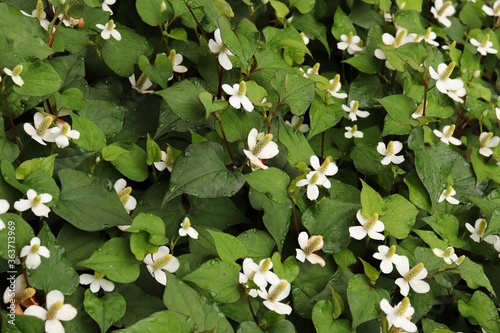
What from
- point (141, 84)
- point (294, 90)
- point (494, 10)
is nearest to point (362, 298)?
point (294, 90)

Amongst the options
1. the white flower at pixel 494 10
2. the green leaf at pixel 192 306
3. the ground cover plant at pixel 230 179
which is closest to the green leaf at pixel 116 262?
the ground cover plant at pixel 230 179

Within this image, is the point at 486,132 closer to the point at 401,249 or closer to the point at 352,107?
the point at 352,107

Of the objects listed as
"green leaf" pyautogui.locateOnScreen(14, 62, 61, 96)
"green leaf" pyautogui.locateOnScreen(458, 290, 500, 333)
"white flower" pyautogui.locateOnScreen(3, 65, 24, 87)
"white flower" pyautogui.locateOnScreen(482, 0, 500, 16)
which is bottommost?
"green leaf" pyautogui.locateOnScreen(458, 290, 500, 333)

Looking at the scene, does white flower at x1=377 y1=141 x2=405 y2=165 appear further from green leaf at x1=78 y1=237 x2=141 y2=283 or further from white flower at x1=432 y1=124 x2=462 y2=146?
green leaf at x1=78 y1=237 x2=141 y2=283

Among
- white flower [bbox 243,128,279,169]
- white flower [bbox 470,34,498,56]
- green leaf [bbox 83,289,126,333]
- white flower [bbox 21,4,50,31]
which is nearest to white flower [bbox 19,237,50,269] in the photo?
green leaf [bbox 83,289,126,333]

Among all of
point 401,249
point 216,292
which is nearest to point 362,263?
point 401,249

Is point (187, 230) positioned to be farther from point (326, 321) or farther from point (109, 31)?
point (109, 31)
